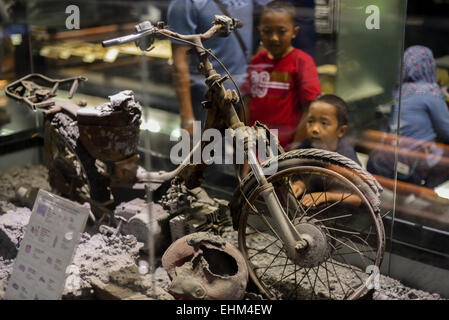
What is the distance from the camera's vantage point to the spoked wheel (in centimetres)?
269

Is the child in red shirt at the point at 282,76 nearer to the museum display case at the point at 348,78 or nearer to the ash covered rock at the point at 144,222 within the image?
Answer: the museum display case at the point at 348,78

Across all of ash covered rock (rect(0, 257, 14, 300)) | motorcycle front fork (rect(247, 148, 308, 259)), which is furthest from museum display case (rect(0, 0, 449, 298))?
ash covered rock (rect(0, 257, 14, 300))

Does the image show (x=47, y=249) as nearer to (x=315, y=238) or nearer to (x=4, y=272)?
(x=4, y=272)

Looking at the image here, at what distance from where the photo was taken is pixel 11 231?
11.4 feet

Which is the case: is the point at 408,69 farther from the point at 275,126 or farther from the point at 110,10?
the point at 110,10

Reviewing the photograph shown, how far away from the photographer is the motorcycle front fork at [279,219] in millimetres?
2660

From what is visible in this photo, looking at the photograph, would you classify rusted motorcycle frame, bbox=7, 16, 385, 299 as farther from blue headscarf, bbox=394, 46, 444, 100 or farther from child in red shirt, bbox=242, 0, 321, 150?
blue headscarf, bbox=394, 46, 444, 100

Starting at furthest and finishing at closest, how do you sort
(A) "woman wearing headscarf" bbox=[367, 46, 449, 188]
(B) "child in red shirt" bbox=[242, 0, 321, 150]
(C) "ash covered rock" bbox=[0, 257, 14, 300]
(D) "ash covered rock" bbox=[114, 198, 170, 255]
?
(A) "woman wearing headscarf" bbox=[367, 46, 449, 188], (B) "child in red shirt" bbox=[242, 0, 321, 150], (D) "ash covered rock" bbox=[114, 198, 170, 255], (C) "ash covered rock" bbox=[0, 257, 14, 300]

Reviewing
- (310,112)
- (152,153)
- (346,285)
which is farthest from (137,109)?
(346,285)

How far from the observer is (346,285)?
291 centimetres

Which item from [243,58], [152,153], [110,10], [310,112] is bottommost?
[152,153]

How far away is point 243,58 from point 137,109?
2.51ft

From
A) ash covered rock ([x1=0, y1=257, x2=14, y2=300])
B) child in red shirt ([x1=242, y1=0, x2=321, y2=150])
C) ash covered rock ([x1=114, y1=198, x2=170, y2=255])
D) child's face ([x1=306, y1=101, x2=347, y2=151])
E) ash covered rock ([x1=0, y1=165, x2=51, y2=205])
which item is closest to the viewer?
ash covered rock ([x1=0, y1=257, x2=14, y2=300])

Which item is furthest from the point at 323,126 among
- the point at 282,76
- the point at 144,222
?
the point at 144,222
